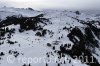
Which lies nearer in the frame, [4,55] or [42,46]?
[4,55]

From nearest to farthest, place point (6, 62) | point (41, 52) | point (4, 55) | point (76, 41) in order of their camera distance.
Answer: point (6, 62) → point (4, 55) → point (41, 52) → point (76, 41)

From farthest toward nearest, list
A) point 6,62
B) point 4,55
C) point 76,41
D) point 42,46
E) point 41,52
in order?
point 76,41 < point 42,46 < point 41,52 < point 4,55 < point 6,62

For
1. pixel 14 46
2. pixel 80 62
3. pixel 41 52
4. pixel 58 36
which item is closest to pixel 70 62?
pixel 80 62

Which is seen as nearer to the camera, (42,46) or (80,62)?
(80,62)

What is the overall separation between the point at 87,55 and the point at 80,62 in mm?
25954

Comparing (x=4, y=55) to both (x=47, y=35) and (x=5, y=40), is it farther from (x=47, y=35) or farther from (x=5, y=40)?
(x=47, y=35)

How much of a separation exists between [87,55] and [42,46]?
120ft

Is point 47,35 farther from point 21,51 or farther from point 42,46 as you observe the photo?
point 21,51

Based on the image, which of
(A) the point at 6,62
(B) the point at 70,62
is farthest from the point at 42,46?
(A) the point at 6,62

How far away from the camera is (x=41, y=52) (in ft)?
479

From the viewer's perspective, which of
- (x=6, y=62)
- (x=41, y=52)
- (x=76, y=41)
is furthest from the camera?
(x=76, y=41)

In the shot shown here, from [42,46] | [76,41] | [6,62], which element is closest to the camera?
[6,62]

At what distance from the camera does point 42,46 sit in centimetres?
15950

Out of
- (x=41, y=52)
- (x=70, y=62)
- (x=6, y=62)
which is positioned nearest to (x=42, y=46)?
(x=41, y=52)
